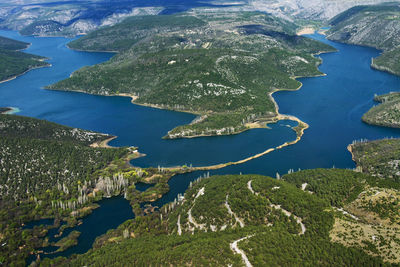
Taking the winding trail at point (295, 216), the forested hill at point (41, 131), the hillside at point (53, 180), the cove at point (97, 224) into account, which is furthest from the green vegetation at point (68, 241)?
the forested hill at point (41, 131)

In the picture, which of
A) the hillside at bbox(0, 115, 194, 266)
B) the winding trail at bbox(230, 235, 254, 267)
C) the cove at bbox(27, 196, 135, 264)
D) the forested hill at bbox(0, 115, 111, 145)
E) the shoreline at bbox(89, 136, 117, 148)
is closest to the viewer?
the winding trail at bbox(230, 235, 254, 267)

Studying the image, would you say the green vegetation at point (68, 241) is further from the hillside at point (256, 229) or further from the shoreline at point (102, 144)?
the shoreline at point (102, 144)

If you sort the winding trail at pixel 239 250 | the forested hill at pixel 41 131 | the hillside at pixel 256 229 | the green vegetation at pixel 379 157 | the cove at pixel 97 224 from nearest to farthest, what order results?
the winding trail at pixel 239 250 < the hillside at pixel 256 229 < the cove at pixel 97 224 < the green vegetation at pixel 379 157 < the forested hill at pixel 41 131

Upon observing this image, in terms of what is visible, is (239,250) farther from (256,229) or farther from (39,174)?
(39,174)

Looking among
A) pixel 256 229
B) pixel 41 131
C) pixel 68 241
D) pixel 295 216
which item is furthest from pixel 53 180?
pixel 295 216

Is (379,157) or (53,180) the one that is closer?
(53,180)

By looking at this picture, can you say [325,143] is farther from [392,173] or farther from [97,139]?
[97,139]

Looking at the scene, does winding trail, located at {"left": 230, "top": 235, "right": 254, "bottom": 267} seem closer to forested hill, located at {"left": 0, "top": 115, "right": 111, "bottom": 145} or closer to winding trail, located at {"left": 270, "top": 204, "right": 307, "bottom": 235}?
winding trail, located at {"left": 270, "top": 204, "right": 307, "bottom": 235}

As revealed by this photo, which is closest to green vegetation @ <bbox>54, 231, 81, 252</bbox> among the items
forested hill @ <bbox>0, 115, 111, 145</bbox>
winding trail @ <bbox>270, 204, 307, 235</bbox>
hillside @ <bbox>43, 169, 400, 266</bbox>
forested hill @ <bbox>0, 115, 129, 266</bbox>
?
forested hill @ <bbox>0, 115, 129, 266</bbox>
